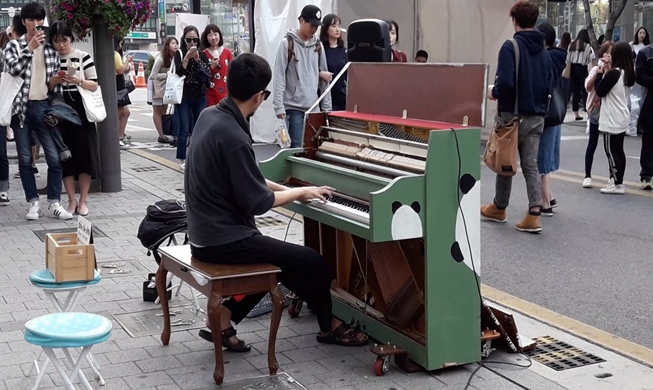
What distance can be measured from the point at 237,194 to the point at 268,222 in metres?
4.03

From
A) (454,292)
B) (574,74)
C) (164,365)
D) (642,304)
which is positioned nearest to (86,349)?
(164,365)

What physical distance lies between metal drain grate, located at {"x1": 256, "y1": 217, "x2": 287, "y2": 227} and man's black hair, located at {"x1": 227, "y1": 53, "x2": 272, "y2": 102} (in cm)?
379

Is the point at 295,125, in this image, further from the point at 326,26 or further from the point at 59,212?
the point at 59,212

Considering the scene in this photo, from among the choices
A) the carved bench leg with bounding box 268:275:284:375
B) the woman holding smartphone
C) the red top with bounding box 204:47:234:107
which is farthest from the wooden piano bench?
the red top with bounding box 204:47:234:107

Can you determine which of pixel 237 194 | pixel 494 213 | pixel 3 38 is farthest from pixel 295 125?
pixel 3 38

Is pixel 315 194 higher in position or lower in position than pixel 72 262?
higher

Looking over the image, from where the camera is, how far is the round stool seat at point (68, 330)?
3.66 meters

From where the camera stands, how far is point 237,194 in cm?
439

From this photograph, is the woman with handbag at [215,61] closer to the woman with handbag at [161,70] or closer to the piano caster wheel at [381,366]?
the woman with handbag at [161,70]

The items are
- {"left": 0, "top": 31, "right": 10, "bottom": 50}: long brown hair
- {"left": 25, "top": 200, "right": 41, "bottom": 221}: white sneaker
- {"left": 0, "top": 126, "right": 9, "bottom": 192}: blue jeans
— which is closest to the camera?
{"left": 25, "top": 200, "right": 41, "bottom": 221}: white sneaker

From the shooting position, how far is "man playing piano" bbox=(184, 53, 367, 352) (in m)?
4.39

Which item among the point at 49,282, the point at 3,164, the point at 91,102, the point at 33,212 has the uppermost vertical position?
the point at 91,102

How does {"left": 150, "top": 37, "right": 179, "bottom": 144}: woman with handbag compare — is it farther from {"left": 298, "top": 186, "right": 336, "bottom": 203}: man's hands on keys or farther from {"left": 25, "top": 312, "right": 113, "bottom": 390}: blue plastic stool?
{"left": 25, "top": 312, "right": 113, "bottom": 390}: blue plastic stool

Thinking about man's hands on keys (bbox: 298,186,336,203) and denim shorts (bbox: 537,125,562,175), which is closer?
man's hands on keys (bbox: 298,186,336,203)
